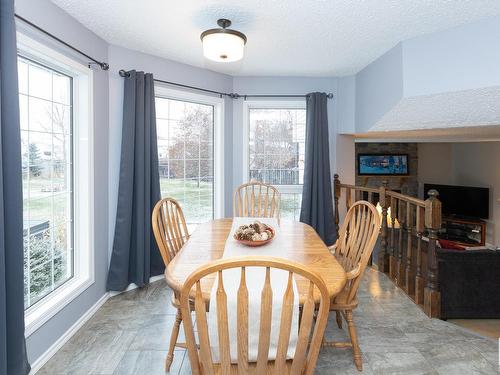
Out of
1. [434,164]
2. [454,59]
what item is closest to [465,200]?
[434,164]

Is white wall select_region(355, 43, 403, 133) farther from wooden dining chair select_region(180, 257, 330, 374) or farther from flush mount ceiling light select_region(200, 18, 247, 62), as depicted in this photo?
wooden dining chair select_region(180, 257, 330, 374)

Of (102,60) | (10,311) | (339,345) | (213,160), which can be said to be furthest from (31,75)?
(339,345)

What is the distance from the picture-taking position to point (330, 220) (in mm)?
4145

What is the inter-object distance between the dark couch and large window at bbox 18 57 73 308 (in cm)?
316

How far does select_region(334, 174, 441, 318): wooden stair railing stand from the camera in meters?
2.73

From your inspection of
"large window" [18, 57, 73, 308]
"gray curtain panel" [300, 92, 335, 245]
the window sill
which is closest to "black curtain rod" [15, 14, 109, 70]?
"large window" [18, 57, 73, 308]

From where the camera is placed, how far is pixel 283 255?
1972 millimetres

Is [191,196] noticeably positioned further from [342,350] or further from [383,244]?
[342,350]

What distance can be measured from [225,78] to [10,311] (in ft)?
10.7

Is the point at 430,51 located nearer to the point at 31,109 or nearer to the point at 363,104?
the point at 363,104

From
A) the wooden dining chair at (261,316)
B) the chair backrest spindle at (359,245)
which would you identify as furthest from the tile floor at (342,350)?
the wooden dining chair at (261,316)

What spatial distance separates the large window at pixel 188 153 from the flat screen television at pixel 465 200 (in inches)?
237

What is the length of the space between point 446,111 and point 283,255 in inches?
89.3

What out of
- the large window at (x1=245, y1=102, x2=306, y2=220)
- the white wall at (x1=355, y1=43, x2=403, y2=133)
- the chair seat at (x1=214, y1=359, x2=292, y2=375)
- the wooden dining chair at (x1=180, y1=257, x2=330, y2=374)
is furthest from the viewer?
the large window at (x1=245, y1=102, x2=306, y2=220)
